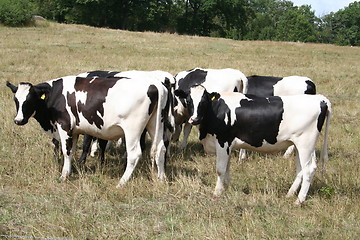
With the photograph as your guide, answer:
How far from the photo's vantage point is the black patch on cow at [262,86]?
10203 mm

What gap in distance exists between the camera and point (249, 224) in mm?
5340

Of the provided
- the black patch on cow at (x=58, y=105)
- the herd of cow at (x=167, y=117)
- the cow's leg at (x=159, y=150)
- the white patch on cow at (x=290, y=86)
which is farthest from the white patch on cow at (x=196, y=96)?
the white patch on cow at (x=290, y=86)

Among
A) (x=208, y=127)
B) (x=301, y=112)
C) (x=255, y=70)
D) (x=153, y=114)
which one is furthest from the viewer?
(x=255, y=70)

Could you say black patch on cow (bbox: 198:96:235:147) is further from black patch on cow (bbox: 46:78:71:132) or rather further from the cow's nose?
the cow's nose

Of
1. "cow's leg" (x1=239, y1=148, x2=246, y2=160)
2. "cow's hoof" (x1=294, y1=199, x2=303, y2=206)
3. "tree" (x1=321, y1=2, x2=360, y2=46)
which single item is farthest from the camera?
"tree" (x1=321, y1=2, x2=360, y2=46)

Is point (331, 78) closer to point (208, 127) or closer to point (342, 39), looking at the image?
point (208, 127)

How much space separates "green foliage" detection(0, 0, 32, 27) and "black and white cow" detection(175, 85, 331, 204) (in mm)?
37054

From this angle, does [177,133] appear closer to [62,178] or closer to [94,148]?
[94,148]

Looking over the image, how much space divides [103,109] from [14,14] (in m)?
36.5

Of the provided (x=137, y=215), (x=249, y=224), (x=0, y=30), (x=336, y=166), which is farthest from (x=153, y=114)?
(x=0, y=30)

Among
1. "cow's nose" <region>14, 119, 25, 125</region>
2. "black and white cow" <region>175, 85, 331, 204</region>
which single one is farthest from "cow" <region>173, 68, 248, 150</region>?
"cow's nose" <region>14, 119, 25, 125</region>

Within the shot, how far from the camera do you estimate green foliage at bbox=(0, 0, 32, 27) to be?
39500 millimetres

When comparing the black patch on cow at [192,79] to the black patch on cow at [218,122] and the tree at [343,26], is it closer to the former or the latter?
the black patch on cow at [218,122]

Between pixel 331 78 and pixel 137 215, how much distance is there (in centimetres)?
1680
